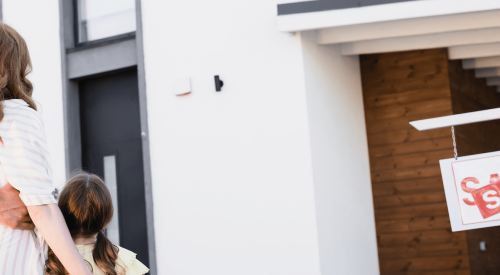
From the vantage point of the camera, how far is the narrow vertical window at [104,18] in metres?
5.73

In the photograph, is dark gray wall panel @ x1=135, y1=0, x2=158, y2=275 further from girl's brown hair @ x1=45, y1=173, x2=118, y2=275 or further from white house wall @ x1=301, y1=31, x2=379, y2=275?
girl's brown hair @ x1=45, y1=173, x2=118, y2=275

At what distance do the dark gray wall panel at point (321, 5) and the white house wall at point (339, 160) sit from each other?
0.34 m

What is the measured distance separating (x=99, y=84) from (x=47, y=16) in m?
0.99

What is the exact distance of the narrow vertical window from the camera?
5.73 metres

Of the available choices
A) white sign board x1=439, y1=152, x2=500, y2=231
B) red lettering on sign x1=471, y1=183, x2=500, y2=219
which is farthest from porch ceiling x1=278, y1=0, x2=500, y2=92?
red lettering on sign x1=471, y1=183, x2=500, y2=219

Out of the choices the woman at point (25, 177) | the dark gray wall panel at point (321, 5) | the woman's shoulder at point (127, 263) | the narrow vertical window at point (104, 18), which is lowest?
the woman's shoulder at point (127, 263)

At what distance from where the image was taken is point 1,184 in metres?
1.40

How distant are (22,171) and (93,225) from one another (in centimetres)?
66

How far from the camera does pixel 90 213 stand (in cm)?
196

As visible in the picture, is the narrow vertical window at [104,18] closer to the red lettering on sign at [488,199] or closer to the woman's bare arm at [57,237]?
the red lettering on sign at [488,199]

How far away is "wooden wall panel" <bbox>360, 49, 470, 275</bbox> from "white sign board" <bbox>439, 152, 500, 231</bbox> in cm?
276

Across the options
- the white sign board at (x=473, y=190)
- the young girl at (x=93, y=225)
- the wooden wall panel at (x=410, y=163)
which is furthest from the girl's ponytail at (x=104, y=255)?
the wooden wall panel at (x=410, y=163)

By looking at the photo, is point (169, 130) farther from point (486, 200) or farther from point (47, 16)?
point (486, 200)

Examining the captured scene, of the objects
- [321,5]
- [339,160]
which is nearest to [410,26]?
[321,5]
